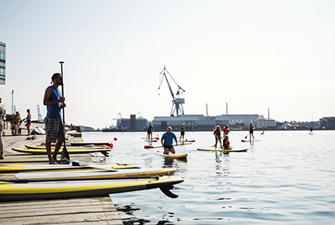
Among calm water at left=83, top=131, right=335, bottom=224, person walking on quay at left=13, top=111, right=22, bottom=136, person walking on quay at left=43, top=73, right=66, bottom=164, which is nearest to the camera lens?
calm water at left=83, top=131, right=335, bottom=224

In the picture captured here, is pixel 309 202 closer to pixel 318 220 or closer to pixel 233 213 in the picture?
pixel 318 220

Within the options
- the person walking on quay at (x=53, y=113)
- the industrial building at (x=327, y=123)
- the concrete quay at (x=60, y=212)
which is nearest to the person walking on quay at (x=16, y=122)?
the person walking on quay at (x=53, y=113)

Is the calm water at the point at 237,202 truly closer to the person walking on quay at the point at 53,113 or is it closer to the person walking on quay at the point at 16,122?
the person walking on quay at the point at 53,113

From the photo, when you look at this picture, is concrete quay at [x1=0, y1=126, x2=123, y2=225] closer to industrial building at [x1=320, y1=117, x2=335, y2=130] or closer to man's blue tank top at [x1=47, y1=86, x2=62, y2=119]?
man's blue tank top at [x1=47, y1=86, x2=62, y2=119]

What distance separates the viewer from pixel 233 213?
577 centimetres

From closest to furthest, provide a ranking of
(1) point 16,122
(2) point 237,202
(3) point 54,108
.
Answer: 1. (2) point 237,202
2. (3) point 54,108
3. (1) point 16,122

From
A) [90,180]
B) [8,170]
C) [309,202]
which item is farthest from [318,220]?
[8,170]

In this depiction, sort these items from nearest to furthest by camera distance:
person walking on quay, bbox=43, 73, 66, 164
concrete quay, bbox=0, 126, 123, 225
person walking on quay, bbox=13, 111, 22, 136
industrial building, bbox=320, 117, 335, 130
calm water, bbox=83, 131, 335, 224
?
1. concrete quay, bbox=0, 126, 123, 225
2. calm water, bbox=83, 131, 335, 224
3. person walking on quay, bbox=43, 73, 66, 164
4. person walking on quay, bbox=13, 111, 22, 136
5. industrial building, bbox=320, 117, 335, 130

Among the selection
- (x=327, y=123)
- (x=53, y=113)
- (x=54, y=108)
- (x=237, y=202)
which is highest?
(x=54, y=108)

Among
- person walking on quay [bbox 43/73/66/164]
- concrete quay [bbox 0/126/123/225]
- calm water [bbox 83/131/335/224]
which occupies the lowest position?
calm water [bbox 83/131/335/224]

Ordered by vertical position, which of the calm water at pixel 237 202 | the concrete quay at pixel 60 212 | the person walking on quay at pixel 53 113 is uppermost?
the person walking on quay at pixel 53 113

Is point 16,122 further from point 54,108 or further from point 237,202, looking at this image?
point 237,202

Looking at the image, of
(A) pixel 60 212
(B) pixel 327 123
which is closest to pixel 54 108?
(A) pixel 60 212

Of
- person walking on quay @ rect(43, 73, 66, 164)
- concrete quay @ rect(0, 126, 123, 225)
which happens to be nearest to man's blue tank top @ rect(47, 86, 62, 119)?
person walking on quay @ rect(43, 73, 66, 164)
